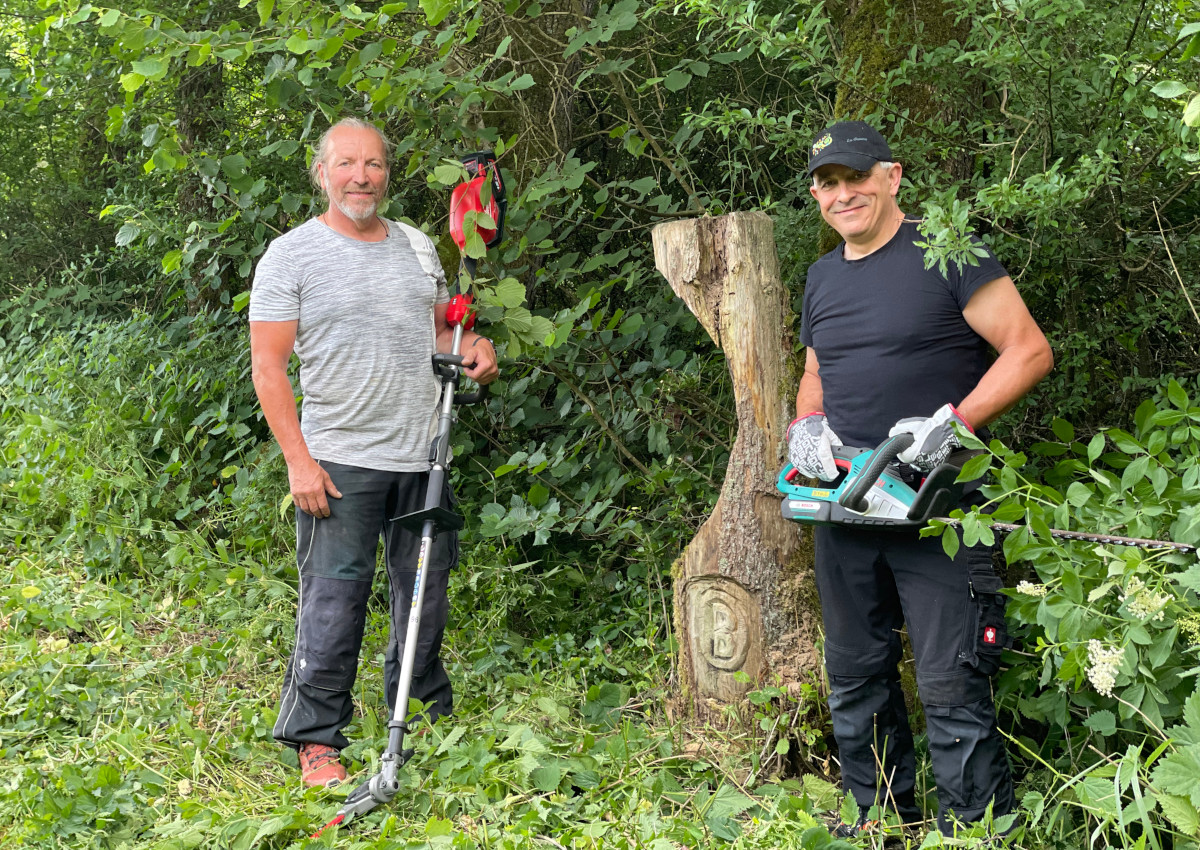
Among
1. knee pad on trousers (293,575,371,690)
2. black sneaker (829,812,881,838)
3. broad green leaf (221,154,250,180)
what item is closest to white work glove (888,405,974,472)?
black sneaker (829,812,881,838)

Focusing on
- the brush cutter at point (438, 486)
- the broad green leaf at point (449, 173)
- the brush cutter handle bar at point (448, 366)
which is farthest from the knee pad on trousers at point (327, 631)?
the broad green leaf at point (449, 173)

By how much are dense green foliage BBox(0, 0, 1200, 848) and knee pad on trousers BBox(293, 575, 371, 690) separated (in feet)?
1.17

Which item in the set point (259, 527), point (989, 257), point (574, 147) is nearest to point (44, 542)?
point (259, 527)

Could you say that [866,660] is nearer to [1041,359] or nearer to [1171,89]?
[1041,359]

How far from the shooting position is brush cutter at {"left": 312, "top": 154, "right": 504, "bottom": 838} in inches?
128

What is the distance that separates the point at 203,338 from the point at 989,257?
17.2 feet

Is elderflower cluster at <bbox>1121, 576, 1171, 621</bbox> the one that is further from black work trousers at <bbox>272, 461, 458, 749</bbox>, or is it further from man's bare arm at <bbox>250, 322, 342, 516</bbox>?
man's bare arm at <bbox>250, 322, 342, 516</bbox>

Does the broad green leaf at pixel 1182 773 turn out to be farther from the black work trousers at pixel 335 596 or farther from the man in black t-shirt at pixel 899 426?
the black work trousers at pixel 335 596

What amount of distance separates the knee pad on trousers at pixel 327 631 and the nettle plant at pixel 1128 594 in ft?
6.86

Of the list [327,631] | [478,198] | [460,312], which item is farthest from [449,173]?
[327,631]

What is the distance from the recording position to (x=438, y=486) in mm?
3521

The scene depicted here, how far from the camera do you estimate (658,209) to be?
189 inches

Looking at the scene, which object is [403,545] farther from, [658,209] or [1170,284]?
[1170,284]

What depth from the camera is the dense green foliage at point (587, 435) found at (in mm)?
2723
